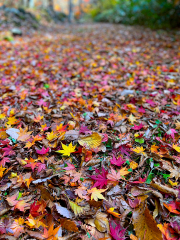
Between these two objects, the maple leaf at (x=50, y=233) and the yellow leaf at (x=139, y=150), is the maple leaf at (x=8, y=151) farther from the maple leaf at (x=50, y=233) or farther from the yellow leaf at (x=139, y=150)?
the yellow leaf at (x=139, y=150)

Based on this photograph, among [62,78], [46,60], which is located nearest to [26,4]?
[46,60]

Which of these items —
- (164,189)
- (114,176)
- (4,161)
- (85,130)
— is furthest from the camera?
(85,130)

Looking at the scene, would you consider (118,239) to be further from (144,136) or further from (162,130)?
(162,130)

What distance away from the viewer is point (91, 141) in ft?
6.16

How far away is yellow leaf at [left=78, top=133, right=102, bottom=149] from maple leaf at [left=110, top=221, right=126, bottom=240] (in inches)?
31.1

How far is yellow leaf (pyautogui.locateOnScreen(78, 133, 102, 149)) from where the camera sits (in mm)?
1834

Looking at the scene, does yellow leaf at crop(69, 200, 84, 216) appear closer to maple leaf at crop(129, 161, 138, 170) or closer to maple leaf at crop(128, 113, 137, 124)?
Result: maple leaf at crop(129, 161, 138, 170)

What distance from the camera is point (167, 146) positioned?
1869 millimetres

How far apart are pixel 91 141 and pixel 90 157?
202 mm

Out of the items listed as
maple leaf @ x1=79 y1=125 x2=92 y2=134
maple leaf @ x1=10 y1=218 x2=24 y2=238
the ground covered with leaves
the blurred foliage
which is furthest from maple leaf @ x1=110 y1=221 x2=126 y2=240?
the blurred foliage

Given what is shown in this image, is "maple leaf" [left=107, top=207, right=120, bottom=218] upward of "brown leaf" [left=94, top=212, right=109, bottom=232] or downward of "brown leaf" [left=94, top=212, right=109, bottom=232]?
upward

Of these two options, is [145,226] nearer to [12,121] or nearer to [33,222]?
[33,222]

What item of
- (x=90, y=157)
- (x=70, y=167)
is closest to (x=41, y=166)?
(x=70, y=167)

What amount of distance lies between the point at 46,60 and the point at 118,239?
4617 millimetres
